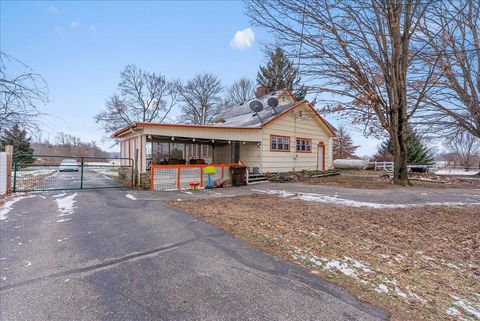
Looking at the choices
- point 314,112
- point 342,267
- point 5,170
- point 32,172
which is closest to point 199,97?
point 314,112

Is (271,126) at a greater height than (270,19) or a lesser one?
lesser

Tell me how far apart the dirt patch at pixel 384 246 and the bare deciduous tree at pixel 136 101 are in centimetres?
3077

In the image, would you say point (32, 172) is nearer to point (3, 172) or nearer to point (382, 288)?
point (3, 172)

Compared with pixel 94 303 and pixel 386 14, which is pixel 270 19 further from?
pixel 94 303

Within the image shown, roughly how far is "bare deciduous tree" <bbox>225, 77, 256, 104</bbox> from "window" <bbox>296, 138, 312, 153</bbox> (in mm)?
23787

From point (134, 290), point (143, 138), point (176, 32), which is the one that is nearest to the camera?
point (134, 290)

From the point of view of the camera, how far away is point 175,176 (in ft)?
36.9

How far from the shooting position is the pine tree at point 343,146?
37.4 m

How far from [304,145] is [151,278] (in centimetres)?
1603

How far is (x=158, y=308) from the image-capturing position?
2.43 metres

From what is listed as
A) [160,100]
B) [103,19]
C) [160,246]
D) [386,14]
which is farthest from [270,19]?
[160,100]

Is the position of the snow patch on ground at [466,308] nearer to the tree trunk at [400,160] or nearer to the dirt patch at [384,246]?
the dirt patch at [384,246]

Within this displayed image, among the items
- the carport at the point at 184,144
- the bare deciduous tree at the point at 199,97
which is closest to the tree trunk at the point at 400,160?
the carport at the point at 184,144

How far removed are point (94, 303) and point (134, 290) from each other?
385 mm
